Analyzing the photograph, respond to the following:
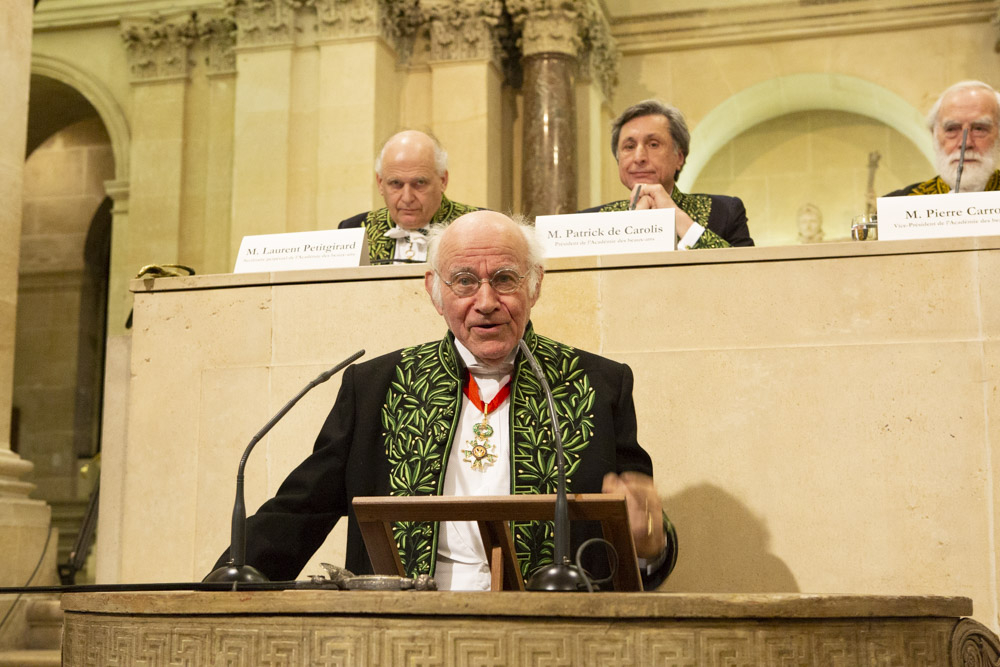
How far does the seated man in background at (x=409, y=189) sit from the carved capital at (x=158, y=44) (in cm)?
614

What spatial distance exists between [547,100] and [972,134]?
553cm

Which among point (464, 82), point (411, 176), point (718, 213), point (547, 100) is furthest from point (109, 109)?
point (718, 213)

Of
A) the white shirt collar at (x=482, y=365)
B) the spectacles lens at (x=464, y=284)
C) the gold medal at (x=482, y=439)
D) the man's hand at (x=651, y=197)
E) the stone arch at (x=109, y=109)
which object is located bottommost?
the gold medal at (x=482, y=439)

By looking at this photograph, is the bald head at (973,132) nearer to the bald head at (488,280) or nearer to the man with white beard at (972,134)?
the man with white beard at (972,134)

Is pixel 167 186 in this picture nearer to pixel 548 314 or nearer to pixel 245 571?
→ pixel 548 314

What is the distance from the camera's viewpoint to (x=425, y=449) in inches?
134

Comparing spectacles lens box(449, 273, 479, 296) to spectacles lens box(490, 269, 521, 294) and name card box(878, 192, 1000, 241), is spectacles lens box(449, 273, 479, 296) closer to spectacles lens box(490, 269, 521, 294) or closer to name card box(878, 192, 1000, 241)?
spectacles lens box(490, 269, 521, 294)

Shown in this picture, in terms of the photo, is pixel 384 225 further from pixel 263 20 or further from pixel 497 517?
pixel 263 20

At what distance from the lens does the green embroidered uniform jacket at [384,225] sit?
5.29m

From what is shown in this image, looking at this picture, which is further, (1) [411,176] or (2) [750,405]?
(1) [411,176]

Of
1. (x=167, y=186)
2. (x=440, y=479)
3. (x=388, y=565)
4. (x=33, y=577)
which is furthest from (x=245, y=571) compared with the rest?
(x=167, y=186)

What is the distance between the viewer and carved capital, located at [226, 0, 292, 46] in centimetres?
976

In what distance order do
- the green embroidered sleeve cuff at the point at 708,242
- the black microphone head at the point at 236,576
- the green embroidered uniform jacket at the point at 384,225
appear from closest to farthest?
the black microphone head at the point at 236,576 → the green embroidered sleeve cuff at the point at 708,242 → the green embroidered uniform jacket at the point at 384,225

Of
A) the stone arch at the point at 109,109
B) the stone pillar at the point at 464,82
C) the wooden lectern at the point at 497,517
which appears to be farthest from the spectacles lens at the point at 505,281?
the stone arch at the point at 109,109
